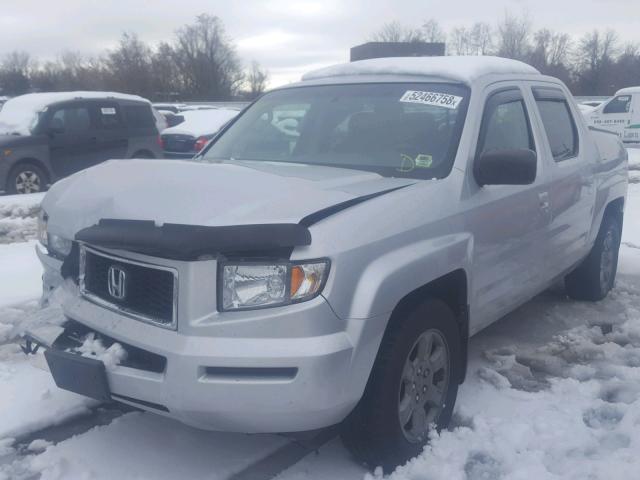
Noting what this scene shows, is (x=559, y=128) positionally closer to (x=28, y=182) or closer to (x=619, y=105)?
(x=28, y=182)

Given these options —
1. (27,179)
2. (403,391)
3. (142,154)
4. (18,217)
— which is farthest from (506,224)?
(142,154)

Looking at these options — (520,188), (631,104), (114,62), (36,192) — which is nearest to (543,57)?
(114,62)

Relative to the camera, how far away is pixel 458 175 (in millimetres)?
3432

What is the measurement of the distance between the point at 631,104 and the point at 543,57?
153 ft

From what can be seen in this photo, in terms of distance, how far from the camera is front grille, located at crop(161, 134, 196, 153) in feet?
44.4

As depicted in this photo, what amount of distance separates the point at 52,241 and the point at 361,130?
1.73 m

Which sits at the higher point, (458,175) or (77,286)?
(458,175)

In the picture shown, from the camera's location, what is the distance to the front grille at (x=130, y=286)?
2652 millimetres

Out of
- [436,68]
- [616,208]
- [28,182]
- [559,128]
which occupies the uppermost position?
[436,68]

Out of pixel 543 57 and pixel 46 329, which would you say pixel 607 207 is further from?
pixel 543 57

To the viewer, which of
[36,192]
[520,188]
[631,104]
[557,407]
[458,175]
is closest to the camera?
[458,175]

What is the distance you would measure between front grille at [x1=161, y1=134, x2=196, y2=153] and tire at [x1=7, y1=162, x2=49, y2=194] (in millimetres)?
2852

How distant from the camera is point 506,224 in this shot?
3.77m

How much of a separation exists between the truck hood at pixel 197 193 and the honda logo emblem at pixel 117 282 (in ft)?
0.71
